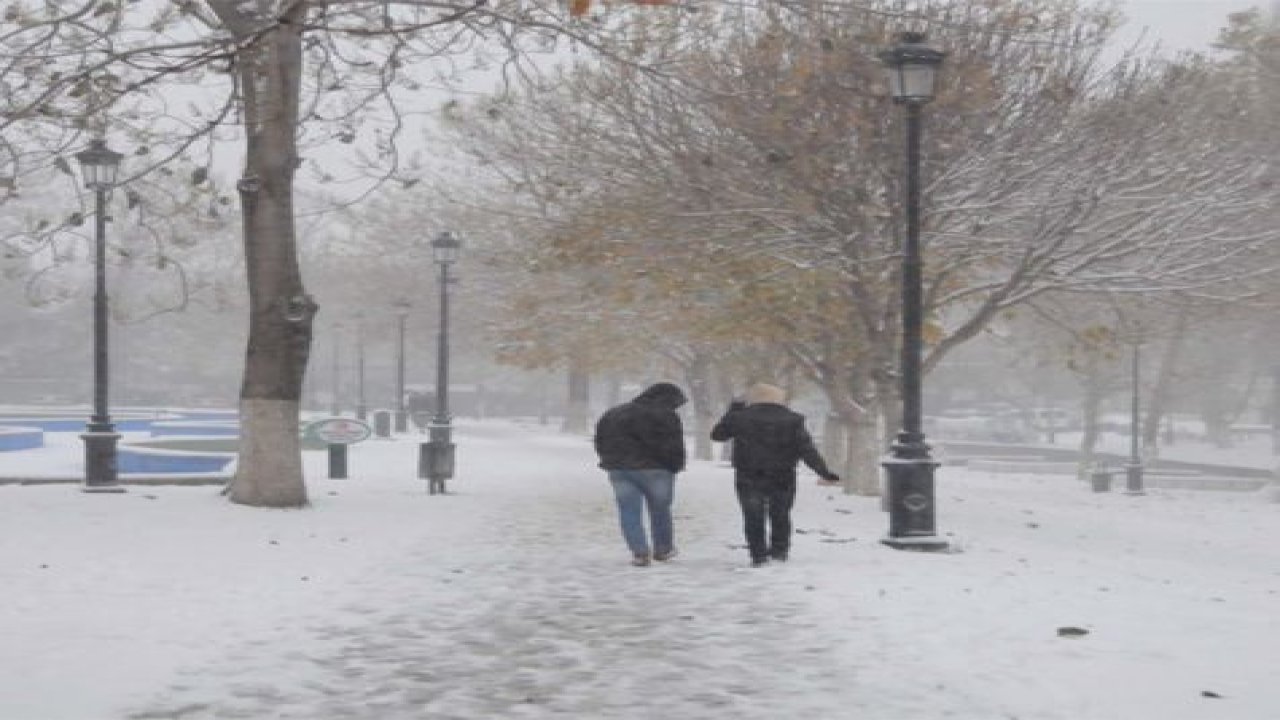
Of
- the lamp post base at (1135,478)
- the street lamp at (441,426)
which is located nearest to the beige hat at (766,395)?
the street lamp at (441,426)

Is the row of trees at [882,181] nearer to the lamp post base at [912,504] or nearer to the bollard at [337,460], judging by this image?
the bollard at [337,460]

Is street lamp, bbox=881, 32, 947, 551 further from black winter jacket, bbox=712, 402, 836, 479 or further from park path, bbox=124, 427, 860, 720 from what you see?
black winter jacket, bbox=712, 402, 836, 479

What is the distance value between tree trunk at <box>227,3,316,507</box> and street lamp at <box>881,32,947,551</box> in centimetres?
643

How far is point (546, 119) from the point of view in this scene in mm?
28328

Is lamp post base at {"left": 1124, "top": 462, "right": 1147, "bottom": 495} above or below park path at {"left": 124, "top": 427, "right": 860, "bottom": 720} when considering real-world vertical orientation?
below

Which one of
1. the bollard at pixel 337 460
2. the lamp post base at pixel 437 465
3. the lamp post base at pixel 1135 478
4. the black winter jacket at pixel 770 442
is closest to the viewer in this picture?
the black winter jacket at pixel 770 442

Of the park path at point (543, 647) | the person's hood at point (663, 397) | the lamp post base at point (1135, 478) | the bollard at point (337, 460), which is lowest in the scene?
the lamp post base at point (1135, 478)

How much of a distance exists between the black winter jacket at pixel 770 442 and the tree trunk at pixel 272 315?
5.89m

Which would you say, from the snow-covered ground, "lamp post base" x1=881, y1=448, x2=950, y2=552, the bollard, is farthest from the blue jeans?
the bollard

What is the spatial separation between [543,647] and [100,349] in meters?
10.8

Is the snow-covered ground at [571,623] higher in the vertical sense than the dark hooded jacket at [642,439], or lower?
lower

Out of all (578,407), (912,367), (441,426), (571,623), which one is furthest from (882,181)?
(578,407)

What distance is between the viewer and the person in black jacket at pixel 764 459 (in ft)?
36.9

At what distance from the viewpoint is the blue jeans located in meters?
11.5
